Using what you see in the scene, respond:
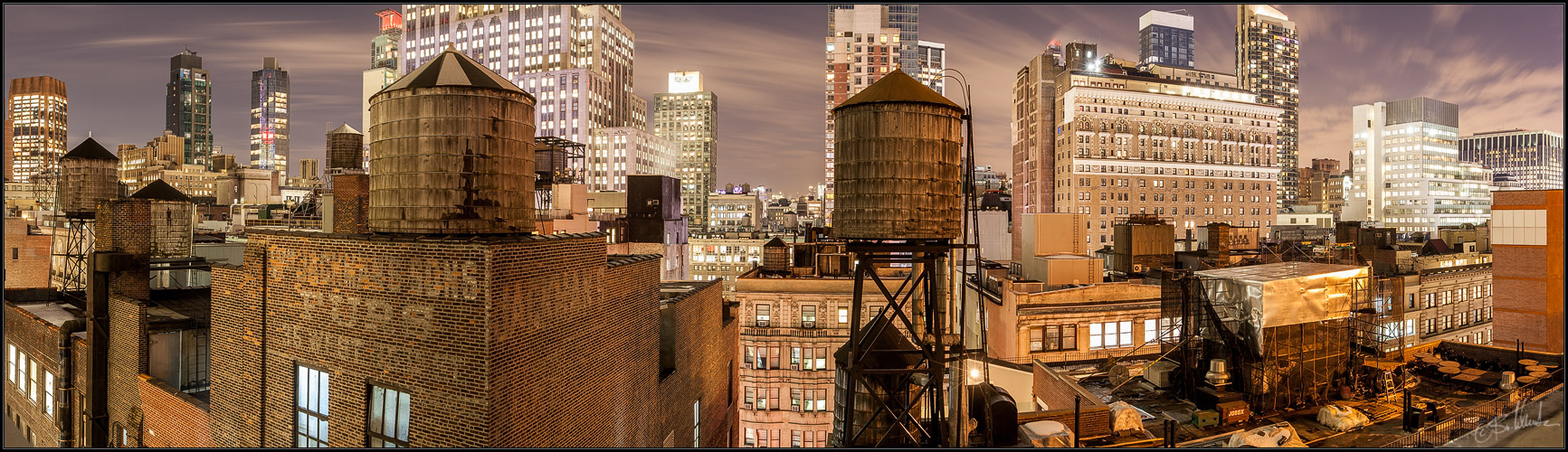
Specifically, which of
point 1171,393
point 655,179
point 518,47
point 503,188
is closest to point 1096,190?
point 655,179

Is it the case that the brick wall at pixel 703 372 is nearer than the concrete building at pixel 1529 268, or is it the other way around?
the brick wall at pixel 703 372

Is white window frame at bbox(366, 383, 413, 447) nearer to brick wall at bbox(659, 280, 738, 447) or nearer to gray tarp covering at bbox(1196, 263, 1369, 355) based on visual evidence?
brick wall at bbox(659, 280, 738, 447)

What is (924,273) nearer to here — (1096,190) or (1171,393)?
(1171,393)

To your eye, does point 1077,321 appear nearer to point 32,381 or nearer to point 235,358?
point 235,358

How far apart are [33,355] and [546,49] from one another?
138 metres

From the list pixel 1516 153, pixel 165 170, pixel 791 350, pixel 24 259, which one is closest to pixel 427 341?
pixel 791 350

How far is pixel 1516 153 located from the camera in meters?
178

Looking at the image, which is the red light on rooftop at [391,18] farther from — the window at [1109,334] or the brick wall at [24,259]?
the window at [1109,334]

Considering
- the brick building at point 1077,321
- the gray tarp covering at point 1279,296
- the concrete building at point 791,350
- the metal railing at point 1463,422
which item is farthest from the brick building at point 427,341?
the concrete building at point 791,350

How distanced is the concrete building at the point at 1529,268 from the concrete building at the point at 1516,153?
203 meters

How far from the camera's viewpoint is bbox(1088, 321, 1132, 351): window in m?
29.4

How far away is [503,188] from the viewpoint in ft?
38.1

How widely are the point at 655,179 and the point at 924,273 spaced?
6345 centimetres

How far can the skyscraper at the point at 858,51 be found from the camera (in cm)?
18725
